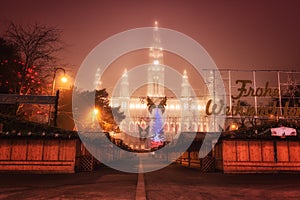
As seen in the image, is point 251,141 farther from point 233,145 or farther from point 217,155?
point 217,155

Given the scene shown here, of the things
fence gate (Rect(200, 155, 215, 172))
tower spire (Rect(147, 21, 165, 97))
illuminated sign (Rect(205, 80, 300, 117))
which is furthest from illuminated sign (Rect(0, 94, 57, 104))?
tower spire (Rect(147, 21, 165, 97))

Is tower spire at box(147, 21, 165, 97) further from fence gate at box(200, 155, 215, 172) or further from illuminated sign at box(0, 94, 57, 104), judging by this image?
illuminated sign at box(0, 94, 57, 104)

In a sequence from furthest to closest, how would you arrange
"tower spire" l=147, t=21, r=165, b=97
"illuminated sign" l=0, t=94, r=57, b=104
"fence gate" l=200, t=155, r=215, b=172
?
1. "tower spire" l=147, t=21, r=165, b=97
2. "fence gate" l=200, t=155, r=215, b=172
3. "illuminated sign" l=0, t=94, r=57, b=104

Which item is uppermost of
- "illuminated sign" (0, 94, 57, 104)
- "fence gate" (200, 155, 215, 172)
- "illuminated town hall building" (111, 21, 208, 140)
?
"illuminated town hall building" (111, 21, 208, 140)

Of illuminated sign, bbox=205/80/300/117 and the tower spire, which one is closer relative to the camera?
illuminated sign, bbox=205/80/300/117

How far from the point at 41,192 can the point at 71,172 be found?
29.0ft

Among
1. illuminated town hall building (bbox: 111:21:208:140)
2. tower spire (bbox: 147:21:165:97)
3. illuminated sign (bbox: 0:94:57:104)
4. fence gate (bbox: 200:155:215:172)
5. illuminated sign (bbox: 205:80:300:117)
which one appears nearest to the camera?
illuminated sign (bbox: 0:94:57:104)

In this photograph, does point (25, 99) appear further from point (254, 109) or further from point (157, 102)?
point (157, 102)

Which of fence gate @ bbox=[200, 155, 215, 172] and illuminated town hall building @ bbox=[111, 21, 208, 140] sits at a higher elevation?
illuminated town hall building @ bbox=[111, 21, 208, 140]

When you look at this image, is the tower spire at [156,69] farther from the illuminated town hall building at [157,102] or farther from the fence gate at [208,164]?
the fence gate at [208,164]

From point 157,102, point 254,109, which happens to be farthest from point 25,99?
point 157,102

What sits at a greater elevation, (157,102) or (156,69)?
(156,69)

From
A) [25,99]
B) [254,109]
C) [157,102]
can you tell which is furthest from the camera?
[157,102]

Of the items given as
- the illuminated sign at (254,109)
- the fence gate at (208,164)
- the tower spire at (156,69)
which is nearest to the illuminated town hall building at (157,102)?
the tower spire at (156,69)
